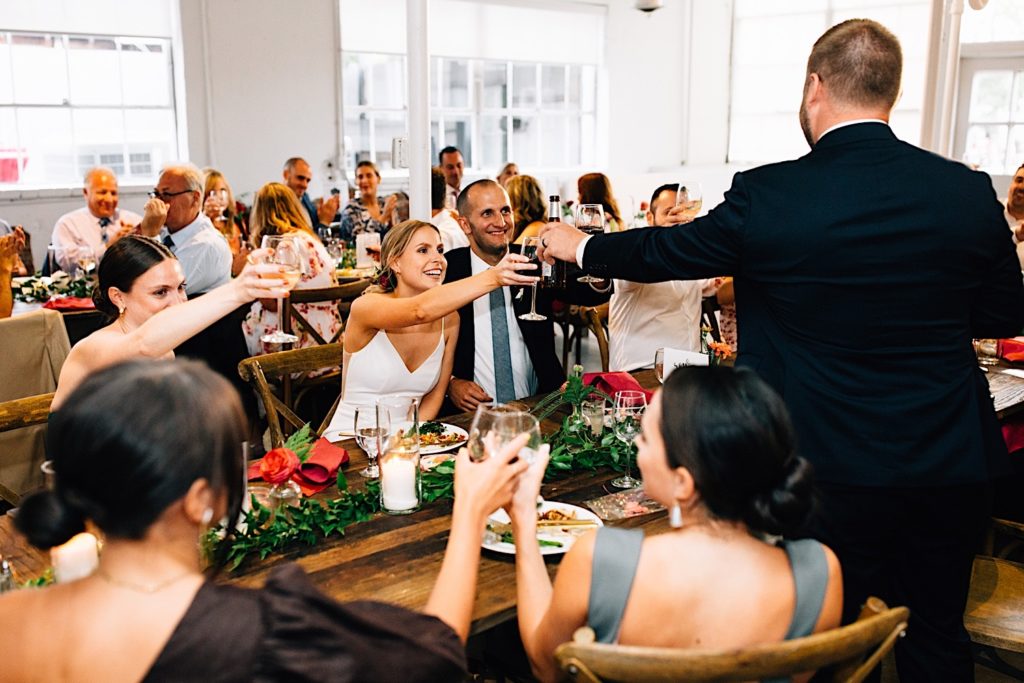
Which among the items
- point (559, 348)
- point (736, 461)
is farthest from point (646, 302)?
point (559, 348)

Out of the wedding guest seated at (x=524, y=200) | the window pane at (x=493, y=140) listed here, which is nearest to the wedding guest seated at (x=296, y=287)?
the wedding guest seated at (x=524, y=200)

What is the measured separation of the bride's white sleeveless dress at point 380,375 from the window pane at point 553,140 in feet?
26.6

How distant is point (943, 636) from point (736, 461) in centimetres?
99

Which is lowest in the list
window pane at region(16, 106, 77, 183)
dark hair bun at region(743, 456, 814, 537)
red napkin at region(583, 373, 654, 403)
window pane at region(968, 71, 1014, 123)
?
red napkin at region(583, 373, 654, 403)

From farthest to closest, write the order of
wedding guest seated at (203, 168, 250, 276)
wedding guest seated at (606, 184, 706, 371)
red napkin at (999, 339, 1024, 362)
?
1. wedding guest seated at (203, 168, 250, 276)
2. wedding guest seated at (606, 184, 706, 371)
3. red napkin at (999, 339, 1024, 362)

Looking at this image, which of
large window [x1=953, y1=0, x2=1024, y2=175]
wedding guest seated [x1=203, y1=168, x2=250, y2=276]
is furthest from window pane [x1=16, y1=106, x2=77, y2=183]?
large window [x1=953, y1=0, x2=1024, y2=175]

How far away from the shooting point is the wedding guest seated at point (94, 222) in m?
6.06

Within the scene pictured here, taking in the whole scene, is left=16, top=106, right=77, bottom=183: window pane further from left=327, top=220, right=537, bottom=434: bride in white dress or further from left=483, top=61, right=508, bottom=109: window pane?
left=327, top=220, right=537, bottom=434: bride in white dress

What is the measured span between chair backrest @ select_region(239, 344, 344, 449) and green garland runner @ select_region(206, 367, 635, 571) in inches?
22.9

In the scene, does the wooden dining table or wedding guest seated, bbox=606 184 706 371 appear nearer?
the wooden dining table

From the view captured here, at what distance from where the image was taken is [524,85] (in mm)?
10750

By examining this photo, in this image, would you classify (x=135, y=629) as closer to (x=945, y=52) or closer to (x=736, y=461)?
(x=736, y=461)

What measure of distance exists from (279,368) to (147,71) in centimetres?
629

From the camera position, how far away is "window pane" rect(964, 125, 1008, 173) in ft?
29.8
